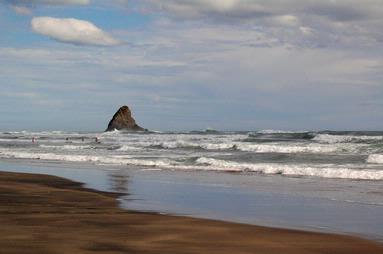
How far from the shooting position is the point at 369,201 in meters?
10.6

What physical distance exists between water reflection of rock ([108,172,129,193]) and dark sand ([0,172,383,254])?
3572mm

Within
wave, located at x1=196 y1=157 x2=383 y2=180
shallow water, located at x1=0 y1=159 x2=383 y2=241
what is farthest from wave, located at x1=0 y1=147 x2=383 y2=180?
shallow water, located at x1=0 y1=159 x2=383 y2=241

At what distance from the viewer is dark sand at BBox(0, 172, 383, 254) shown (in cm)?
591

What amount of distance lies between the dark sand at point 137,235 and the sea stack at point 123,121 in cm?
7523

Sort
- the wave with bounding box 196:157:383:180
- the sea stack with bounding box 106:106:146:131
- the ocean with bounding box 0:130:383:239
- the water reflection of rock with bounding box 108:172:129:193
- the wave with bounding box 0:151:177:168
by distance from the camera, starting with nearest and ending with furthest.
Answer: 1. the ocean with bounding box 0:130:383:239
2. the water reflection of rock with bounding box 108:172:129:193
3. the wave with bounding box 196:157:383:180
4. the wave with bounding box 0:151:177:168
5. the sea stack with bounding box 106:106:146:131

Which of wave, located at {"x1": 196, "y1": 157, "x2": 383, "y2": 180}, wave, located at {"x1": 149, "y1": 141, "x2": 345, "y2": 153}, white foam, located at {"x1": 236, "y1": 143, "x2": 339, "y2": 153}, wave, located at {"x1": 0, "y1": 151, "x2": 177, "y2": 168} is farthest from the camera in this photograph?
wave, located at {"x1": 149, "y1": 141, "x2": 345, "y2": 153}

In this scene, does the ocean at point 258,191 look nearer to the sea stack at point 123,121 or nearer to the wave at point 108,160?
the wave at point 108,160

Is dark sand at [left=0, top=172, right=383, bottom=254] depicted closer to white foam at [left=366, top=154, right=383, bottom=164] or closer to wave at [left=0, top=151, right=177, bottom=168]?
wave at [left=0, top=151, right=177, bottom=168]

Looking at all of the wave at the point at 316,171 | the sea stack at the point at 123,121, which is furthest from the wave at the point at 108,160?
the sea stack at the point at 123,121

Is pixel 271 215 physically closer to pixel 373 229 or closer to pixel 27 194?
pixel 373 229

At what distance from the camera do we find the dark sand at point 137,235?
19.4 feet

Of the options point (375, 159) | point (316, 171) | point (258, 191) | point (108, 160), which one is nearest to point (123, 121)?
point (108, 160)

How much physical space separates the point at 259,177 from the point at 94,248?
1099 centimetres

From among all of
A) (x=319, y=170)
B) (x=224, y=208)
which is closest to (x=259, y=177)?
(x=319, y=170)
